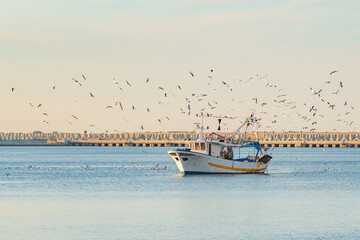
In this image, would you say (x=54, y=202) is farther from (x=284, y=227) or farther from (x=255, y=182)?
(x=255, y=182)

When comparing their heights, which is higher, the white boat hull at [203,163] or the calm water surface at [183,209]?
the white boat hull at [203,163]

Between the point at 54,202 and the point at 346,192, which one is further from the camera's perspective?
the point at 346,192

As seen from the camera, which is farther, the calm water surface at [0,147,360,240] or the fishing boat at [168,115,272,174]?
the fishing boat at [168,115,272,174]

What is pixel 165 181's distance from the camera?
277 feet

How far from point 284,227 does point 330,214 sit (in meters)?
7.22

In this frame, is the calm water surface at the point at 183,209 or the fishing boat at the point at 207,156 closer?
the calm water surface at the point at 183,209

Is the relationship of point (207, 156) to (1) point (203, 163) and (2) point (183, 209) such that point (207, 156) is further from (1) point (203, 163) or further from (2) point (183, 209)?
(2) point (183, 209)

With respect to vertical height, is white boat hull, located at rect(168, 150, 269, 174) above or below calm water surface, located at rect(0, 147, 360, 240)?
above

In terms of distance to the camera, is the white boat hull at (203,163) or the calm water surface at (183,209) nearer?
the calm water surface at (183,209)

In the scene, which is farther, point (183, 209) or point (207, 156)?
point (207, 156)

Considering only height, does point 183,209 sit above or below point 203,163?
below

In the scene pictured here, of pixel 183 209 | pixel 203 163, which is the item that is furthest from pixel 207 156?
pixel 183 209

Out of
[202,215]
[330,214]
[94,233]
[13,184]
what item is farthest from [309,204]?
[13,184]

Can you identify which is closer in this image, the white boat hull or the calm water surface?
the calm water surface
